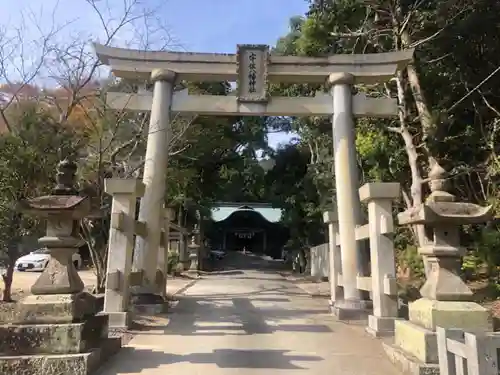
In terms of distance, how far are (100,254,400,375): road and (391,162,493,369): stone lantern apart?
2.08 ft

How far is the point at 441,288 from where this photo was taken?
214 inches

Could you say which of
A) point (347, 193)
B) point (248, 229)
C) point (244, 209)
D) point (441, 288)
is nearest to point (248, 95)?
point (347, 193)

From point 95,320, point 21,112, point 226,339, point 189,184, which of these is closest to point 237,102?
point 21,112

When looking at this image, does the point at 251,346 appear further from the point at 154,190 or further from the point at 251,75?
the point at 251,75

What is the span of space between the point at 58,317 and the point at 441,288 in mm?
4462

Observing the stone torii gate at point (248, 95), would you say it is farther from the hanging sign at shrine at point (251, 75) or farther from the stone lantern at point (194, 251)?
the stone lantern at point (194, 251)

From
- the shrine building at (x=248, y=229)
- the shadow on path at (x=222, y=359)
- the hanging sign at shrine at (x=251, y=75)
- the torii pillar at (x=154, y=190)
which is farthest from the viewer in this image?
the shrine building at (x=248, y=229)

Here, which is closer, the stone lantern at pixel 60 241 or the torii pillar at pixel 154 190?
Result: the stone lantern at pixel 60 241

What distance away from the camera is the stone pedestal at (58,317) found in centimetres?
518

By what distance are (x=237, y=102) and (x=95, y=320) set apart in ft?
21.1

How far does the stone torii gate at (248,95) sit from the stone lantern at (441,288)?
435 cm

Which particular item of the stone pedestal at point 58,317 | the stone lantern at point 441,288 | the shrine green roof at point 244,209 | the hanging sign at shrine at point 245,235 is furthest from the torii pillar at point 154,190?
the hanging sign at shrine at point 245,235

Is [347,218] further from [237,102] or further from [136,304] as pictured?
[136,304]

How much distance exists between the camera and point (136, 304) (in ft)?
32.7
